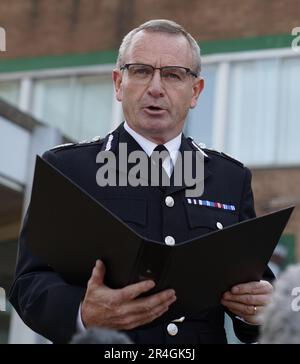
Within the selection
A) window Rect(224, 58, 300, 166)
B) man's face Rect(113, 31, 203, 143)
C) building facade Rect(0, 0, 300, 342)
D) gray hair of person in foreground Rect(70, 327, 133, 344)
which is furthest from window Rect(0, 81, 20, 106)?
gray hair of person in foreground Rect(70, 327, 133, 344)

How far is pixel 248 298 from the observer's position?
11.1ft

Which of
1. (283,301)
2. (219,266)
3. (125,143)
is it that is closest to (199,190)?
(125,143)

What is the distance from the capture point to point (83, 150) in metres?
3.81

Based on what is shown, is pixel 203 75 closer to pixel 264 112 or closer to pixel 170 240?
pixel 264 112

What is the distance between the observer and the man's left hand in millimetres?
3359

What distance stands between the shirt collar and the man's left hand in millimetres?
598

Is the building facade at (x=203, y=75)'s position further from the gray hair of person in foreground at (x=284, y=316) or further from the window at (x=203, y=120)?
the gray hair of person in foreground at (x=284, y=316)

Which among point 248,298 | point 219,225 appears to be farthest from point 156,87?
point 248,298

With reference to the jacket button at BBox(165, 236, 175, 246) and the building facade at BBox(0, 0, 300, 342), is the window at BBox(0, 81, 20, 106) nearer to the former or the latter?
the building facade at BBox(0, 0, 300, 342)

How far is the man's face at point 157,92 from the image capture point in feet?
12.1

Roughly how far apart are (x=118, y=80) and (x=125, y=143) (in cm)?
26

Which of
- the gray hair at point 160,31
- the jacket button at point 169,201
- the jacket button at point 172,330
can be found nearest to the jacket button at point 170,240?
the jacket button at point 169,201

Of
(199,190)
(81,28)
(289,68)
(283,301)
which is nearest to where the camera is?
(283,301)
